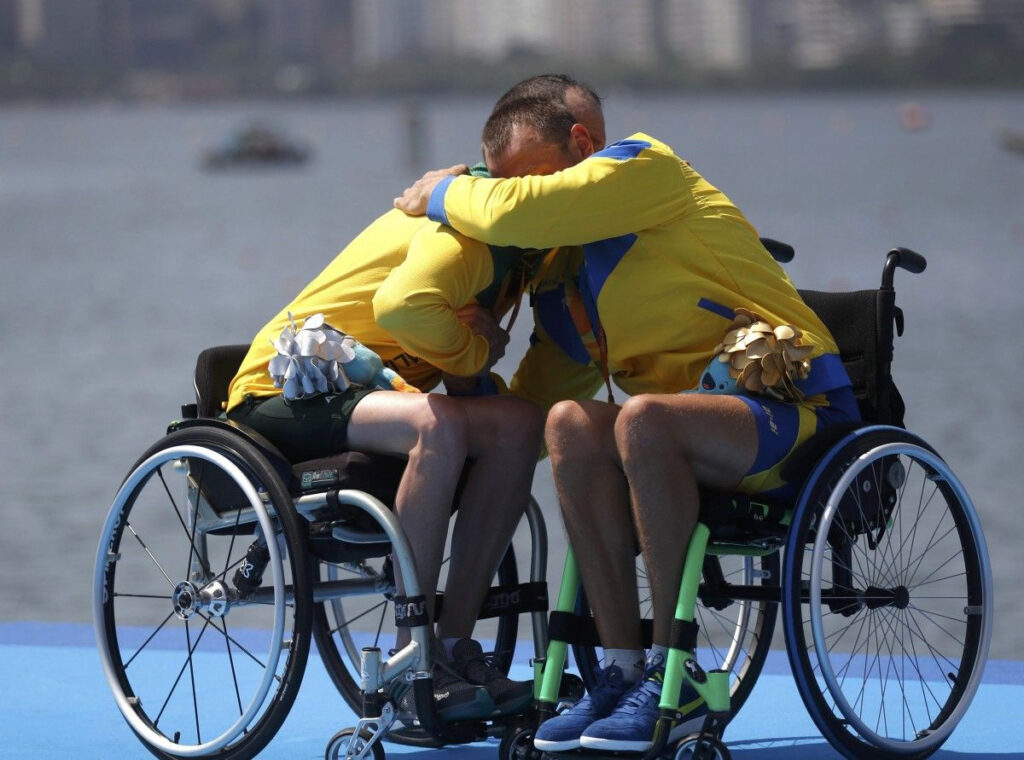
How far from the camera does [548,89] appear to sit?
3.24 metres

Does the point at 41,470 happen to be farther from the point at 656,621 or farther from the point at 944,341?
the point at 944,341

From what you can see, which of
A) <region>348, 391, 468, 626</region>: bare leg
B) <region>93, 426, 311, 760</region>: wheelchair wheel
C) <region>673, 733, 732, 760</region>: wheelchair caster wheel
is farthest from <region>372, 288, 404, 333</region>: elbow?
<region>673, 733, 732, 760</region>: wheelchair caster wheel

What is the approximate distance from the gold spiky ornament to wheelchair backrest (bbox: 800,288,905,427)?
0.25m

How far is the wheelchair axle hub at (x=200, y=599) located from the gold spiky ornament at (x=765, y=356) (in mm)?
937

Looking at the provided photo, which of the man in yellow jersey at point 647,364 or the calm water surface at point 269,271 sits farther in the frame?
the calm water surface at point 269,271

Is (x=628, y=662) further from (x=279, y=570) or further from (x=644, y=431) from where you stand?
(x=279, y=570)

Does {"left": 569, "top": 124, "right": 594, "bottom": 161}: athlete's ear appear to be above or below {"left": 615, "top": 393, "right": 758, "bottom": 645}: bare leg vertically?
above

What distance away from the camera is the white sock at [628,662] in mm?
2996

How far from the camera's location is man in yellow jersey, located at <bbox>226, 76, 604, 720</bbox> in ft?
10.2

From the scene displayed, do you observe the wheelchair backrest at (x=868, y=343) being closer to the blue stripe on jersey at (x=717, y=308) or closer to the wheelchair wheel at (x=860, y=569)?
the wheelchair wheel at (x=860, y=569)

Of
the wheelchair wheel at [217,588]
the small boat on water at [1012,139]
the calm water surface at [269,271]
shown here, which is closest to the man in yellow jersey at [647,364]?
the wheelchair wheel at [217,588]

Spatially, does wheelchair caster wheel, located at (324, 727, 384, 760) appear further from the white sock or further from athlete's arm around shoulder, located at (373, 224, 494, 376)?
athlete's arm around shoulder, located at (373, 224, 494, 376)

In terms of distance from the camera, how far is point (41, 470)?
10781 mm

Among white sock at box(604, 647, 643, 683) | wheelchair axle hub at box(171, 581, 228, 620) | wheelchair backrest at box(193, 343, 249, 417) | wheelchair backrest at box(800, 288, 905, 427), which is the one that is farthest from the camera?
wheelchair backrest at box(193, 343, 249, 417)
